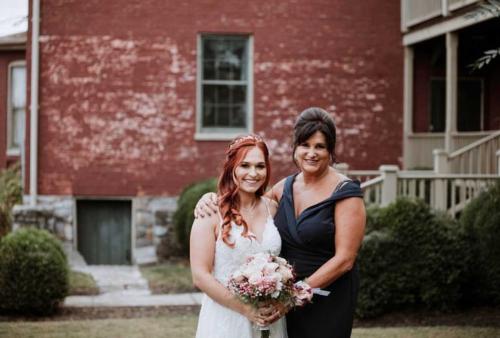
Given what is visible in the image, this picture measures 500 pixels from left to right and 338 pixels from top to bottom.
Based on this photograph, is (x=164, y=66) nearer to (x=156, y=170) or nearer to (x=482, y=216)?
(x=156, y=170)

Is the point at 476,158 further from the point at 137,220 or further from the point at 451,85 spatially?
the point at 137,220

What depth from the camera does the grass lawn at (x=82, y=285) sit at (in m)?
Result: 12.3

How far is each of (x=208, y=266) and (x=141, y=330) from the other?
4774 millimetres

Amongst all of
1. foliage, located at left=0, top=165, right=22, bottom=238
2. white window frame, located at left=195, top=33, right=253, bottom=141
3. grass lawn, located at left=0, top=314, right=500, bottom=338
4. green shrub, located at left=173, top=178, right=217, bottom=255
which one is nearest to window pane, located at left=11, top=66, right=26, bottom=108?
foliage, located at left=0, top=165, right=22, bottom=238

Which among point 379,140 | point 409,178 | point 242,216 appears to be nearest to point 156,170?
point 379,140

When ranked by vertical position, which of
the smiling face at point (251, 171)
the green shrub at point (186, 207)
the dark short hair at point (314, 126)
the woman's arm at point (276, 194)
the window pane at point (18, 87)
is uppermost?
the window pane at point (18, 87)

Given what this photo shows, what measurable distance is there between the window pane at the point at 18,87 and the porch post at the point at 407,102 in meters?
9.62

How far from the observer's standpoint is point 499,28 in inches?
643

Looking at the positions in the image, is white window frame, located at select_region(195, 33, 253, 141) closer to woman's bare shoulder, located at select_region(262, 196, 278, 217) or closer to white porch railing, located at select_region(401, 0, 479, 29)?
white porch railing, located at select_region(401, 0, 479, 29)

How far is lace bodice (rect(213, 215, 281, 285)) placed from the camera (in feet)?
15.4

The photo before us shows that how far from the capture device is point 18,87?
2066 cm

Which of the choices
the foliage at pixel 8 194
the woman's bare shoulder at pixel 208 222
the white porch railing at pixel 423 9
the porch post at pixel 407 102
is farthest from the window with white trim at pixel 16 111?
the woman's bare shoulder at pixel 208 222

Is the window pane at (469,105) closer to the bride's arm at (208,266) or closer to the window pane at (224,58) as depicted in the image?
the window pane at (224,58)

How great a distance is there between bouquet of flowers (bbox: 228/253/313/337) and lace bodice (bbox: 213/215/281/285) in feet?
0.63
